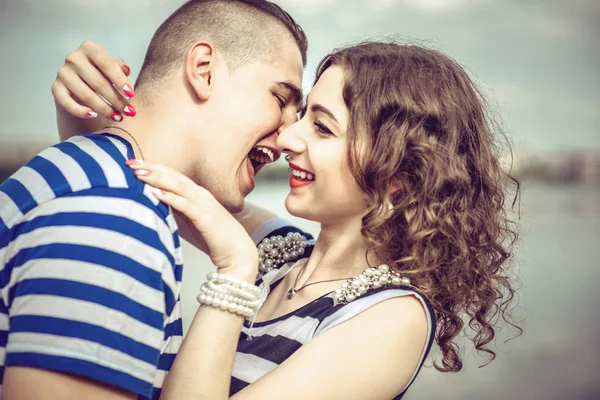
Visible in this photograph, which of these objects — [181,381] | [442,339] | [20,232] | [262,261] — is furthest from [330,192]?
[20,232]

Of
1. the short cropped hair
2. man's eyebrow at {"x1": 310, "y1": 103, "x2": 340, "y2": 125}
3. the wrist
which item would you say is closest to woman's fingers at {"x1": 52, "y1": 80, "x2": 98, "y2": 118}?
the short cropped hair

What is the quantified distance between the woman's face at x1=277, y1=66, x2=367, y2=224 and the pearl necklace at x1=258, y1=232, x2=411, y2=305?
0.23 meters

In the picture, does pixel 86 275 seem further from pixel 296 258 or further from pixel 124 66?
pixel 296 258

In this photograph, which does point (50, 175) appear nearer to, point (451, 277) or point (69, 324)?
point (69, 324)

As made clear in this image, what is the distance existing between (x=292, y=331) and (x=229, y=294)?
1.23 feet

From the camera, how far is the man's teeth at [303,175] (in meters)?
2.00

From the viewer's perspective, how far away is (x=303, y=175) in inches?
79.1

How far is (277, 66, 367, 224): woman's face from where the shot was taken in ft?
6.33

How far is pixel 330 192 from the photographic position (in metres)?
1.95

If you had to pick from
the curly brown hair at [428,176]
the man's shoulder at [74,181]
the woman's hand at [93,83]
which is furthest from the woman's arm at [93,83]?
the curly brown hair at [428,176]

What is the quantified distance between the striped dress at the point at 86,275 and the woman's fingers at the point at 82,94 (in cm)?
30

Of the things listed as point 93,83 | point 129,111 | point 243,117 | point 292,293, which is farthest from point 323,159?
point 93,83

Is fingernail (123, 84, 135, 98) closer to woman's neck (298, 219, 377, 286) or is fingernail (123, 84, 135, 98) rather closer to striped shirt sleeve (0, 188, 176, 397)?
striped shirt sleeve (0, 188, 176, 397)

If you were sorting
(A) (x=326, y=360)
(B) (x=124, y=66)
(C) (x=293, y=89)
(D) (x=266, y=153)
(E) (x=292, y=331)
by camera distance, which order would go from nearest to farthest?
(A) (x=326, y=360) < (B) (x=124, y=66) < (E) (x=292, y=331) < (C) (x=293, y=89) < (D) (x=266, y=153)
